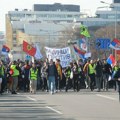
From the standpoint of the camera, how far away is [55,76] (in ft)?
108

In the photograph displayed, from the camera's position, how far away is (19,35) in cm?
17612

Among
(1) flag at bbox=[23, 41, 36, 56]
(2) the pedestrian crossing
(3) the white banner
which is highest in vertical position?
(1) flag at bbox=[23, 41, 36, 56]

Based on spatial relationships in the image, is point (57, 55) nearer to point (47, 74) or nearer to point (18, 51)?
point (47, 74)

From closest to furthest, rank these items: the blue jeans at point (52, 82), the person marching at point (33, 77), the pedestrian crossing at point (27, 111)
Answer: the pedestrian crossing at point (27, 111)
the blue jeans at point (52, 82)
the person marching at point (33, 77)

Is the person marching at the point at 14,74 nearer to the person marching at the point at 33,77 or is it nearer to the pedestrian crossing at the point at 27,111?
the person marching at the point at 33,77

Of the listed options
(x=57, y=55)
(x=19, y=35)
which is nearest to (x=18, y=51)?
(x=19, y=35)

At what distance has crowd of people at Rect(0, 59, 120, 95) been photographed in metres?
33.8

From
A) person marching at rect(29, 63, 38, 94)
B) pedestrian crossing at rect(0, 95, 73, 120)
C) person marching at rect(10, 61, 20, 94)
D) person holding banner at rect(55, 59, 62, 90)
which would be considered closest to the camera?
pedestrian crossing at rect(0, 95, 73, 120)

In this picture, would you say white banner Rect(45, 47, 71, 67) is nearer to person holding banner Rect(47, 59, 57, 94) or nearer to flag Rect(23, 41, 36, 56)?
flag Rect(23, 41, 36, 56)

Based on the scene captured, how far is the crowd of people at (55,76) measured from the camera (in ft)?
111

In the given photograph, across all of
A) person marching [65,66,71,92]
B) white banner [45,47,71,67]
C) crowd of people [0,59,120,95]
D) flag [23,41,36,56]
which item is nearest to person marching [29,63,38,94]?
crowd of people [0,59,120,95]

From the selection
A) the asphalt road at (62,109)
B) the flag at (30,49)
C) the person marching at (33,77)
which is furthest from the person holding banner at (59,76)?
the asphalt road at (62,109)

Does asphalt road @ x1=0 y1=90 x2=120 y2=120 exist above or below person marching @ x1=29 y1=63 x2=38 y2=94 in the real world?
below

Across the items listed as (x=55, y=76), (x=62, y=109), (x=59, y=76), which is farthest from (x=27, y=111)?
(x=59, y=76)
